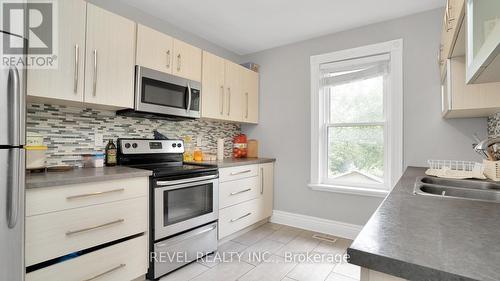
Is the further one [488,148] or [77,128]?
[77,128]

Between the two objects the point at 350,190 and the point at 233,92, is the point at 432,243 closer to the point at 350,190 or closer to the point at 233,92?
the point at 350,190

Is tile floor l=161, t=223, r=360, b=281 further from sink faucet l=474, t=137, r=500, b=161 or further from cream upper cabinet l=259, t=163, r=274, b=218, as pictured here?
sink faucet l=474, t=137, r=500, b=161

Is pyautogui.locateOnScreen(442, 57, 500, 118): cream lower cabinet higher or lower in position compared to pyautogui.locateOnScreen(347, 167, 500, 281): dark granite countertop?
higher

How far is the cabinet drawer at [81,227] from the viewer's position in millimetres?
1354

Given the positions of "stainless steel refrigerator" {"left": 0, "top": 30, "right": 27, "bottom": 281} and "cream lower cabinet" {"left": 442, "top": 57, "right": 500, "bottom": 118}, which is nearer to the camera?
"stainless steel refrigerator" {"left": 0, "top": 30, "right": 27, "bottom": 281}

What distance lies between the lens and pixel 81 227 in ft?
4.96

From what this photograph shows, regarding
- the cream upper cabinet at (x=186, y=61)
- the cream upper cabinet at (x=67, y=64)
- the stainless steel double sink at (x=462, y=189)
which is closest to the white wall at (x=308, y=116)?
the stainless steel double sink at (x=462, y=189)

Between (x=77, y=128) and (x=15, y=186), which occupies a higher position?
(x=77, y=128)

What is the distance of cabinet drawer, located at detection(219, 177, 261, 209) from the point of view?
255 centimetres

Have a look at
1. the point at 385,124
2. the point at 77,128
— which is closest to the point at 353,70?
the point at 385,124

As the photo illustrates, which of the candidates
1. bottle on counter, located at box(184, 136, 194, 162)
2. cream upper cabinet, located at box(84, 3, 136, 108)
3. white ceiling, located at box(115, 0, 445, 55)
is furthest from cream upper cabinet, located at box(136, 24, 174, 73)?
bottle on counter, located at box(184, 136, 194, 162)

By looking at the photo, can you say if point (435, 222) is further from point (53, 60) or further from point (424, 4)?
point (424, 4)

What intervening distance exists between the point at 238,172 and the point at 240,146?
0.77m

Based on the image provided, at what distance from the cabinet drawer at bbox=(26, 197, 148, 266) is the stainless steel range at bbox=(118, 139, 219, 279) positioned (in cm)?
14
